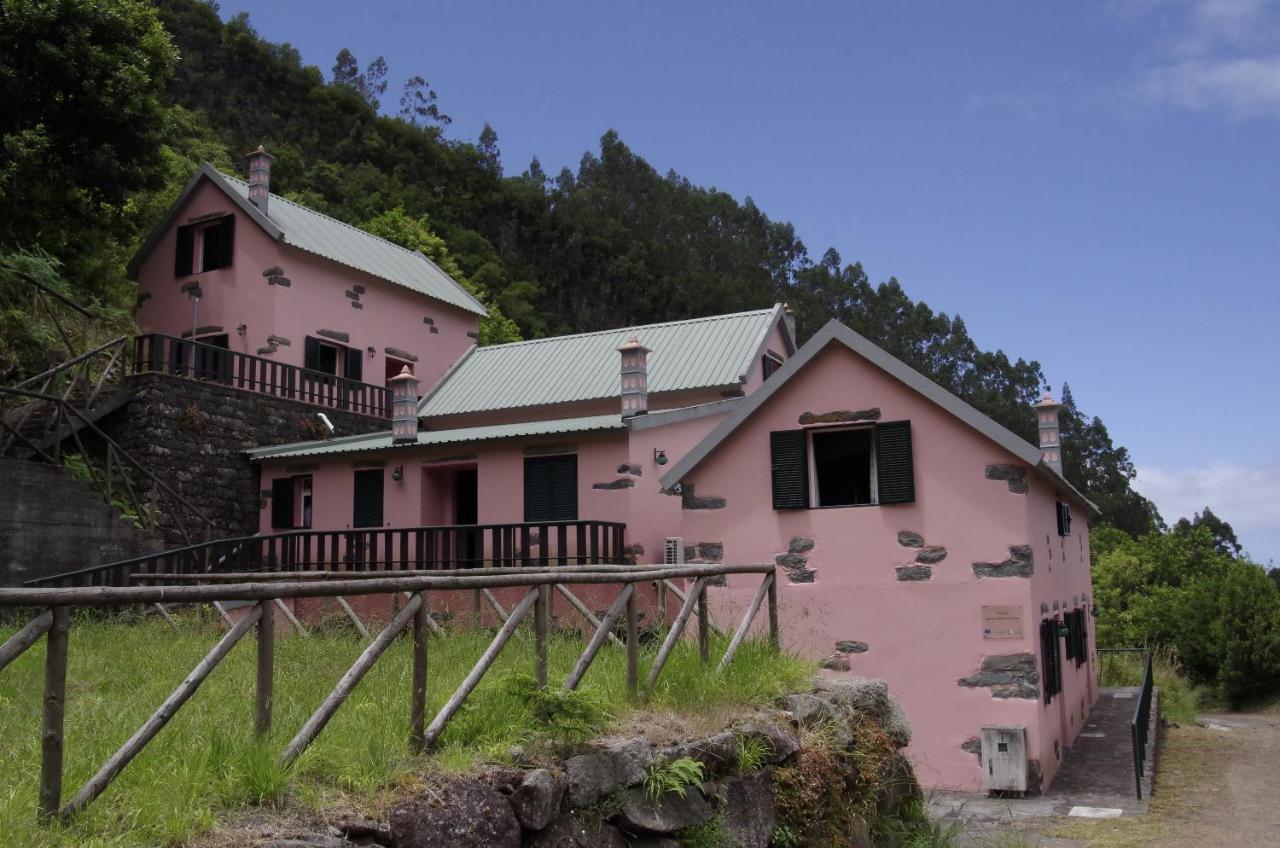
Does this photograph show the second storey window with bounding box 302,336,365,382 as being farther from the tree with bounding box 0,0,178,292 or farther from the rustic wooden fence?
the rustic wooden fence

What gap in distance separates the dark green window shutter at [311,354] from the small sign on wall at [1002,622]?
16.7 m

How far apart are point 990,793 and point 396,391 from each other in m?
12.7

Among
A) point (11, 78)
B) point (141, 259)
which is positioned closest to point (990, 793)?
point (11, 78)

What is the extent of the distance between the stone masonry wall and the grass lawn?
10.8 meters

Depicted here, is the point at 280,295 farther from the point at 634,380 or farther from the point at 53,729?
the point at 53,729

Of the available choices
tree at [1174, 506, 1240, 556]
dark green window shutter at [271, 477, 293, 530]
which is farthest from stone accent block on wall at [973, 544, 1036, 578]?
tree at [1174, 506, 1240, 556]

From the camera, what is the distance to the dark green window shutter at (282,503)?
21734mm

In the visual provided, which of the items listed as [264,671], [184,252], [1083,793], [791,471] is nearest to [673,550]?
[791,471]

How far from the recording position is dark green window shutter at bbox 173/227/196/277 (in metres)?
26.5

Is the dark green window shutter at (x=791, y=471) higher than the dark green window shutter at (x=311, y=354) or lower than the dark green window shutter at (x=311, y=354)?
lower

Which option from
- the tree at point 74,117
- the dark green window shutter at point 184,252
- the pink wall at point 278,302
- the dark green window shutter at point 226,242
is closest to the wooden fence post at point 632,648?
the tree at point 74,117

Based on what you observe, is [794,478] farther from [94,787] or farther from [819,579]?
[94,787]

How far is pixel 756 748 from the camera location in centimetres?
746

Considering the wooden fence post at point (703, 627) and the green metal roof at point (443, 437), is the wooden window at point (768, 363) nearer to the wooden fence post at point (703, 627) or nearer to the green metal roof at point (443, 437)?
the green metal roof at point (443, 437)
